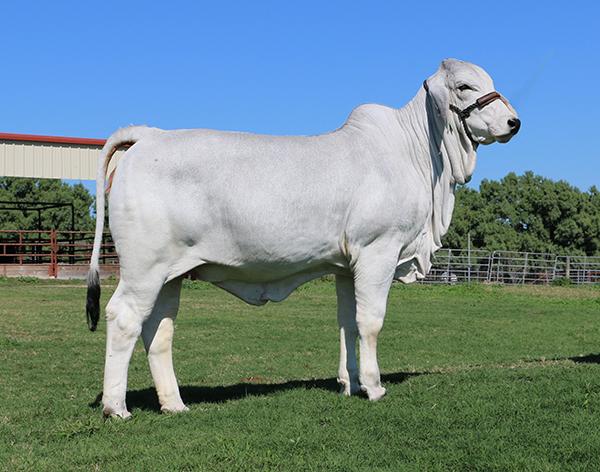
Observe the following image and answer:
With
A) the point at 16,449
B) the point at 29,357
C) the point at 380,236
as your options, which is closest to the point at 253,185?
the point at 380,236

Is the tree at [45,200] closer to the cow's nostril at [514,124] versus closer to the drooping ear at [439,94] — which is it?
the drooping ear at [439,94]

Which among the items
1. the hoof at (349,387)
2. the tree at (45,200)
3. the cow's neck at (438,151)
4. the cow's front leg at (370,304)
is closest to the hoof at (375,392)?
the cow's front leg at (370,304)

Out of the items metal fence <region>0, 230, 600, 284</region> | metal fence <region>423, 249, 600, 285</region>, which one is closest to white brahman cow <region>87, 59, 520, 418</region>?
metal fence <region>0, 230, 600, 284</region>

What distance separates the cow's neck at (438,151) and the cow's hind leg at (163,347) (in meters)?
2.23

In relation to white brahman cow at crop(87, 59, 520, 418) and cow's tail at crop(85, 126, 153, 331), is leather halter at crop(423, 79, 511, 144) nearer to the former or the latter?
white brahman cow at crop(87, 59, 520, 418)

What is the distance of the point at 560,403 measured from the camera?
245 inches

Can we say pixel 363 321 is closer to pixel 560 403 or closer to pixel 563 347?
pixel 560 403

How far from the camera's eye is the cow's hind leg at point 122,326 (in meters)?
6.07

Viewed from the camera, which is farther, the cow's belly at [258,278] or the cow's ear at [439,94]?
the cow's ear at [439,94]

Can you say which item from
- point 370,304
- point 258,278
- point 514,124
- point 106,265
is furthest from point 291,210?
point 106,265

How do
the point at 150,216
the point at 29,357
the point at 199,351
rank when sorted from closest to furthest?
the point at 150,216 → the point at 29,357 → the point at 199,351

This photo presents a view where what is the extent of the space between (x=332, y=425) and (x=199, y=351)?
743 cm

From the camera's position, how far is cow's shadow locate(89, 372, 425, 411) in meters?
7.16

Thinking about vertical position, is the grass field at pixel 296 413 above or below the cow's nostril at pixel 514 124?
below
